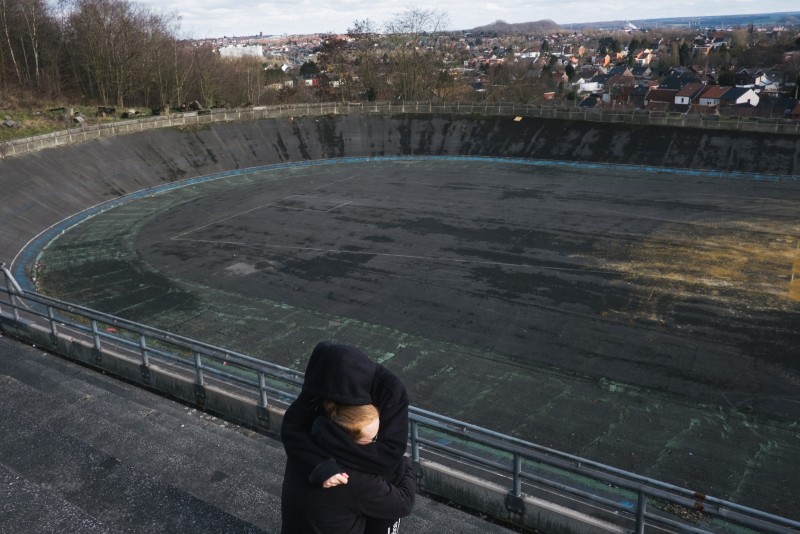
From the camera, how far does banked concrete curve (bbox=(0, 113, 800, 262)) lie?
91.5 ft

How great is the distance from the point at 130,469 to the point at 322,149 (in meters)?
34.2

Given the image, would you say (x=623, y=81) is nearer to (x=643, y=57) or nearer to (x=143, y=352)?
(x=643, y=57)

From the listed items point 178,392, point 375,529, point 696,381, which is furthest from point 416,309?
point 375,529

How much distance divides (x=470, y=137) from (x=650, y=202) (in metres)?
14.7

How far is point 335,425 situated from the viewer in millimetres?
2861

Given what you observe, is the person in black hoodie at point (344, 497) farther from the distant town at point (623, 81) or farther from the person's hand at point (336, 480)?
the distant town at point (623, 81)

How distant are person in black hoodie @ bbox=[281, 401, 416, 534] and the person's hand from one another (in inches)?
1.2

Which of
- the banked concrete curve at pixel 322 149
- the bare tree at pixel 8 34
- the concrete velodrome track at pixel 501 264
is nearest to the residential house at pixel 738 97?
the banked concrete curve at pixel 322 149

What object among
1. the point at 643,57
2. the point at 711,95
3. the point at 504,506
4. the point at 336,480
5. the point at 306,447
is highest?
the point at 643,57

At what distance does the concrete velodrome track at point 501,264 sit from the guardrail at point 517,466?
1126 mm

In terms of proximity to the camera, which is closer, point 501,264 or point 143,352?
point 143,352

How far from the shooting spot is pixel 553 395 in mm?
12688

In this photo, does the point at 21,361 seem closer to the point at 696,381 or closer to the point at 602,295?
the point at 696,381

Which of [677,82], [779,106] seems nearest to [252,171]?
[779,106]
